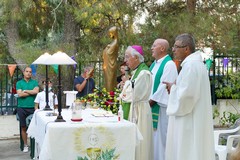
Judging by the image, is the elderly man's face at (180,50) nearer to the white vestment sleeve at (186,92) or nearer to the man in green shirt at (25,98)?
the white vestment sleeve at (186,92)

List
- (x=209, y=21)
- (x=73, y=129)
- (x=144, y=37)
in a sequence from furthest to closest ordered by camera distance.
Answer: (x=144, y=37) → (x=209, y=21) → (x=73, y=129)

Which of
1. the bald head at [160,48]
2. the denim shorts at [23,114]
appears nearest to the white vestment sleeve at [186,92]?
the bald head at [160,48]

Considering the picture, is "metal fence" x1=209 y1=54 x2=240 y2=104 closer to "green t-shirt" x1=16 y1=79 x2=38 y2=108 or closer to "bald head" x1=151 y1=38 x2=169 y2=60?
"green t-shirt" x1=16 y1=79 x2=38 y2=108

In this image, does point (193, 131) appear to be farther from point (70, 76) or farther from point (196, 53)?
point (70, 76)

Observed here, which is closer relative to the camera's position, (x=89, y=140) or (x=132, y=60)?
(x=89, y=140)

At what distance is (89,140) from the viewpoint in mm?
4742

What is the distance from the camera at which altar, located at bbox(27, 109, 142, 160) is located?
4.62m

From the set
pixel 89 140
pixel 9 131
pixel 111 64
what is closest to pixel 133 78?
pixel 89 140

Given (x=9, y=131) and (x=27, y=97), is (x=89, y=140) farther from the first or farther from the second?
(x=9, y=131)

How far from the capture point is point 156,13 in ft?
35.3

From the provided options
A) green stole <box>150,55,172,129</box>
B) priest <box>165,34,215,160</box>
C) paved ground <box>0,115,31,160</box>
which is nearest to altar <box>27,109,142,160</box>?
priest <box>165,34,215,160</box>

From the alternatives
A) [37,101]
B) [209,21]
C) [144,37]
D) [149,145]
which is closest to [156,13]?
[144,37]

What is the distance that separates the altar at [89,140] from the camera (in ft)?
15.2

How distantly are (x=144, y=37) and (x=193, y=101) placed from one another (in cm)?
573
